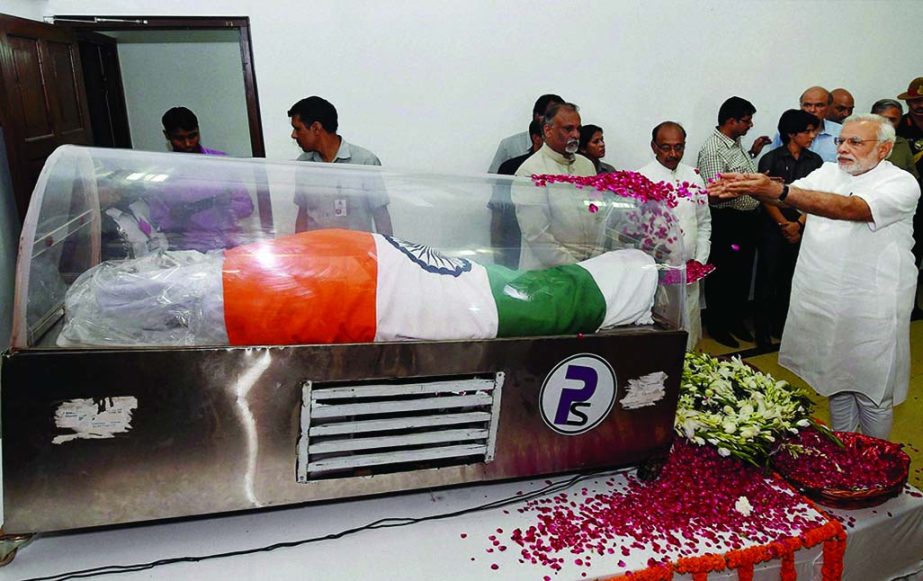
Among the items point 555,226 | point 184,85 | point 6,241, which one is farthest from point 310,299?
point 184,85

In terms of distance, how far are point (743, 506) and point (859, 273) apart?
1399 millimetres

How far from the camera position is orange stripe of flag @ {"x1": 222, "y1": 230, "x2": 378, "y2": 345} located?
4.66 feet

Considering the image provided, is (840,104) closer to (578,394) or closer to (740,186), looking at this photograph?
(740,186)

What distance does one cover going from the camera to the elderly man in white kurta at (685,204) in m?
3.19

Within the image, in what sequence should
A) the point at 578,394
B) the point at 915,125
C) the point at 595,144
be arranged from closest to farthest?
the point at 578,394, the point at 595,144, the point at 915,125

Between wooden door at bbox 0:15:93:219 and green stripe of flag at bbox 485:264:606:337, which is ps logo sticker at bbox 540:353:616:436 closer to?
green stripe of flag at bbox 485:264:606:337

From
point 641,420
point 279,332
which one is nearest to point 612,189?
point 641,420

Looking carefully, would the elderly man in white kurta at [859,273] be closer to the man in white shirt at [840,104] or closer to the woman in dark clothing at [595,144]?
the woman in dark clothing at [595,144]

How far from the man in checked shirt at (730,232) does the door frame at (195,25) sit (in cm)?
303

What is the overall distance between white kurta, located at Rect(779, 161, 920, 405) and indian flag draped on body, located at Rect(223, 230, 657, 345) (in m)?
1.38

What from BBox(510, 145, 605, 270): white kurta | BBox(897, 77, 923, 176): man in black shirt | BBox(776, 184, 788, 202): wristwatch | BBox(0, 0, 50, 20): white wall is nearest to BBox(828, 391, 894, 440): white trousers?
BBox(776, 184, 788, 202): wristwatch

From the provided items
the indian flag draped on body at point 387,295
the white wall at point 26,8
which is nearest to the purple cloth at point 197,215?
the indian flag draped on body at point 387,295

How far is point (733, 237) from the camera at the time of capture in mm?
4387

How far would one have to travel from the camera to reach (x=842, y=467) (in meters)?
1.79
